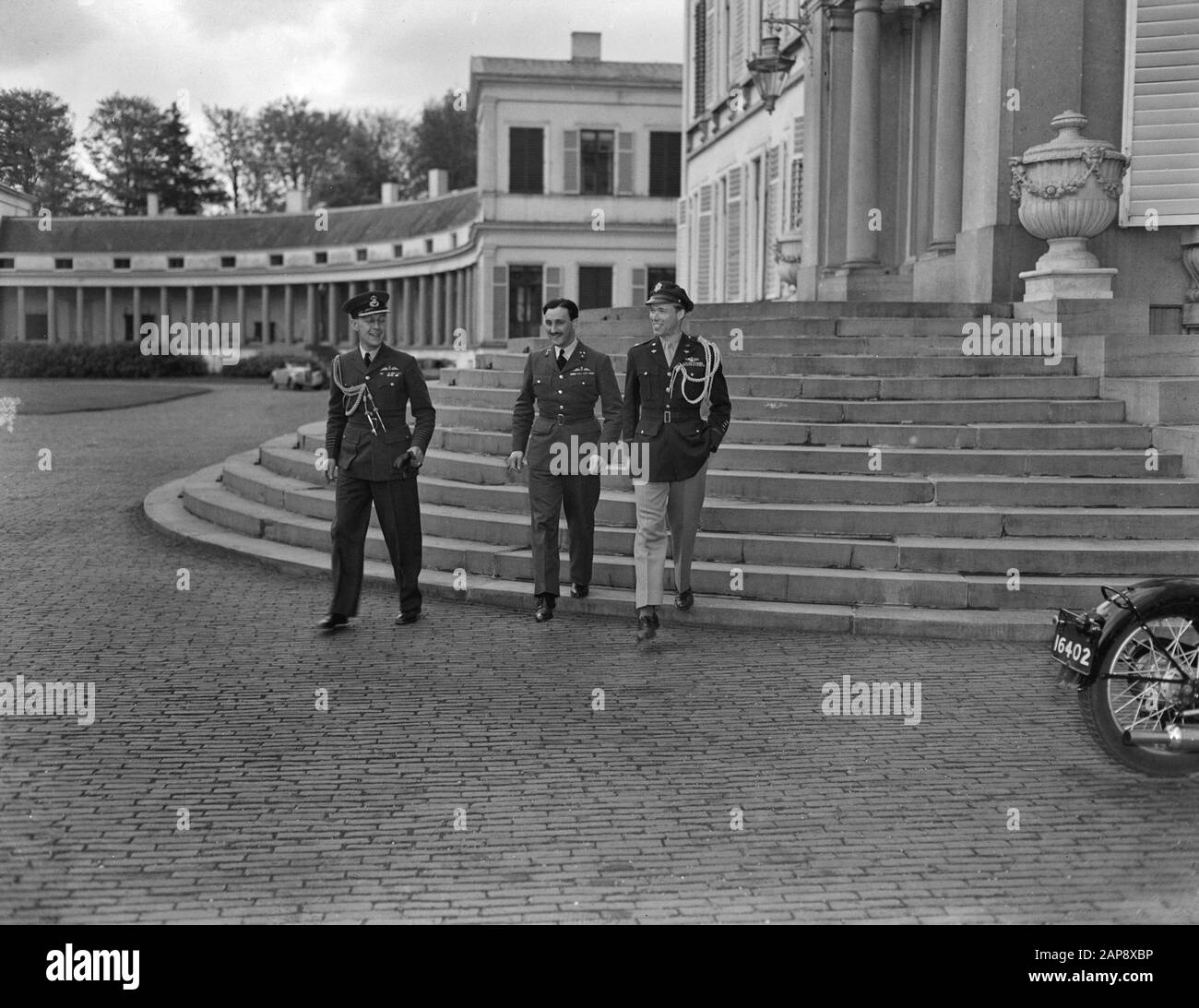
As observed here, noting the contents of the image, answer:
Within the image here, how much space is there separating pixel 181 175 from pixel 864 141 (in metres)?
79.2

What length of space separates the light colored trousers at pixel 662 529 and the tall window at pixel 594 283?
44.3 metres

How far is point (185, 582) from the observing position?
1045 cm

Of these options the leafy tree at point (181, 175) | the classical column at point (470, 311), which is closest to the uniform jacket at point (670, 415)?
the classical column at point (470, 311)

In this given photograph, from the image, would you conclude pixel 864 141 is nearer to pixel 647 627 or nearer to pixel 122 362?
pixel 647 627

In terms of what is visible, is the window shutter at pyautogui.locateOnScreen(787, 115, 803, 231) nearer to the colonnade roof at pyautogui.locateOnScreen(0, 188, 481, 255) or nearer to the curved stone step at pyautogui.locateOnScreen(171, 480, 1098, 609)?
the curved stone step at pyautogui.locateOnScreen(171, 480, 1098, 609)

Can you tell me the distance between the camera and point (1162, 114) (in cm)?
1339

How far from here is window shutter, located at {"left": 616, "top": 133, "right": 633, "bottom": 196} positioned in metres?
52.2

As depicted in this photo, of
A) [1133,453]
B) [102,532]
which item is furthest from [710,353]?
[102,532]

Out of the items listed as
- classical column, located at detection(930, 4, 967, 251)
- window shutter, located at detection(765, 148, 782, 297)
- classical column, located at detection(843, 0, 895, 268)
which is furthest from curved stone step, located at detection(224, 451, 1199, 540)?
window shutter, located at detection(765, 148, 782, 297)

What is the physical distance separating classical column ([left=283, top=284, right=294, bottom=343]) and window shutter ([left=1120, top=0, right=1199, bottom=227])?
225 ft

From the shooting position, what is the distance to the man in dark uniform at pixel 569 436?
9.43 meters

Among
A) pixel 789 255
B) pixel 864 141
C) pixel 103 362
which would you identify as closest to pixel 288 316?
pixel 103 362

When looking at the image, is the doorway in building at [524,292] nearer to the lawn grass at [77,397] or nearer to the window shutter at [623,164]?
the window shutter at [623,164]

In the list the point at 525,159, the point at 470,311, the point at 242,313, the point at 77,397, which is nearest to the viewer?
the point at 77,397
